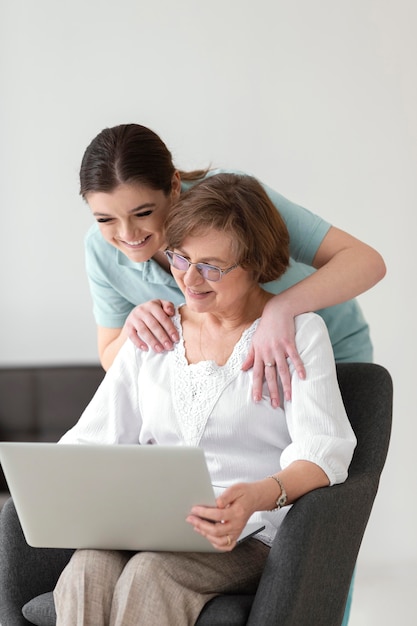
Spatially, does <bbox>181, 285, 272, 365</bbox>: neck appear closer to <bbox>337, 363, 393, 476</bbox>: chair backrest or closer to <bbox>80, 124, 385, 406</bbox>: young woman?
<bbox>80, 124, 385, 406</bbox>: young woman

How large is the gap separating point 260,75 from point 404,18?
56 cm

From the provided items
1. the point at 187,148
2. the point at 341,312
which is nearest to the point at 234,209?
the point at 341,312

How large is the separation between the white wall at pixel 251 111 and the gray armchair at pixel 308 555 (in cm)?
169

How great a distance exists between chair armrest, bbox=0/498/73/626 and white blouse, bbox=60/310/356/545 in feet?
0.76

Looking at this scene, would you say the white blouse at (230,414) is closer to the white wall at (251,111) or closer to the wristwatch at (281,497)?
the wristwatch at (281,497)

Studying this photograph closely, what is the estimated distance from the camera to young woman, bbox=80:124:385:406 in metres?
2.01

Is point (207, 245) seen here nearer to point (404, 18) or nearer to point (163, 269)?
point (163, 269)

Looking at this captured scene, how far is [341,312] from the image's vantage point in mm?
2404

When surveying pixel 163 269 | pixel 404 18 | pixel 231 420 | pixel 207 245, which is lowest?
pixel 231 420

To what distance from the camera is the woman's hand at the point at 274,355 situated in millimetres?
1958

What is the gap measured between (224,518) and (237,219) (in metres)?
0.61

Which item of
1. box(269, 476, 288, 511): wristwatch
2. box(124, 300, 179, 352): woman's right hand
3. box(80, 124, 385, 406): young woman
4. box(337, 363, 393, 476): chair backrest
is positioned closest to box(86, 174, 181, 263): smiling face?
box(80, 124, 385, 406): young woman

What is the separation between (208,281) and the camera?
1.98 metres

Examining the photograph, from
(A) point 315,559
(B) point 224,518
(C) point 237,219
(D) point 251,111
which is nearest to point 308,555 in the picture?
(A) point 315,559
